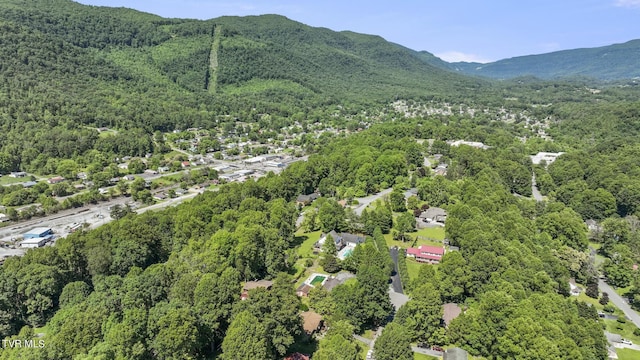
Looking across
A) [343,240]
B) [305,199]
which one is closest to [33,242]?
[305,199]

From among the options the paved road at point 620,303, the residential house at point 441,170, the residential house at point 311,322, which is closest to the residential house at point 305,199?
the residential house at point 441,170

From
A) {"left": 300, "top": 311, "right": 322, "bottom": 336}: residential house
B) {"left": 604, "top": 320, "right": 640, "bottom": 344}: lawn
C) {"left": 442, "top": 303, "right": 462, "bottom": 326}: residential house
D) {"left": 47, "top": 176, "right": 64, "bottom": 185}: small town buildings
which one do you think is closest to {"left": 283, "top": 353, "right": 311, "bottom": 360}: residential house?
{"left": 300, "top": 311, "right": 322, "bottom": 336}: residential house

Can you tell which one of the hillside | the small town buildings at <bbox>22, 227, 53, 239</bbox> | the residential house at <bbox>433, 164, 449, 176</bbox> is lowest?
the small town buildings at <bbox>22, 227, 53, 239</bbox>

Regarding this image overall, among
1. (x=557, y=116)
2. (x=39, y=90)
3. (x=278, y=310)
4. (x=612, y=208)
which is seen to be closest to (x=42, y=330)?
(x=278, y=310)

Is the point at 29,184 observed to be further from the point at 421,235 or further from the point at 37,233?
the point at 421,235

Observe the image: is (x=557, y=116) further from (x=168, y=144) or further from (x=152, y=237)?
(x=152, y=237)

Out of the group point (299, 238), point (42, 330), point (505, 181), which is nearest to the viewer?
point (42, 330)

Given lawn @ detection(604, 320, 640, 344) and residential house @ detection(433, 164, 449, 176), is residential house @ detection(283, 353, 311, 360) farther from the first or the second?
residential house @ detection(433, 164, 449, 176)
